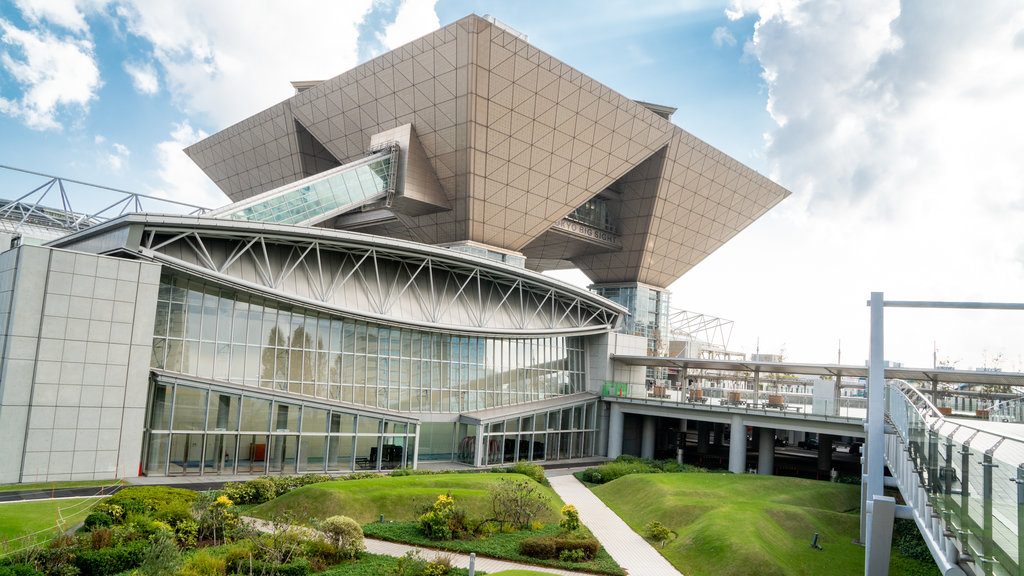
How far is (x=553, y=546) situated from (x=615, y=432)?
104 feet

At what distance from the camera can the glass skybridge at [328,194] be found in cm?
4466

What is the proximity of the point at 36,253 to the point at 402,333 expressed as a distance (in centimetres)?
2054

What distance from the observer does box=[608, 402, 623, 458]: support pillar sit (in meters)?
52.5

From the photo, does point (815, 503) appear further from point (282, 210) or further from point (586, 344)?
point (282, 210)

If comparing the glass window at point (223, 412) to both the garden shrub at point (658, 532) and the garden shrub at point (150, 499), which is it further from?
the garden shrub at point (658, 532)

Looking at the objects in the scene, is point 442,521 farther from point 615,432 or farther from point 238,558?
point 615,432

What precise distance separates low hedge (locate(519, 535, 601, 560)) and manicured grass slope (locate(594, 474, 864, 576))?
3.14 m

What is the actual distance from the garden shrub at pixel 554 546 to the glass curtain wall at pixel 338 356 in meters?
18.3

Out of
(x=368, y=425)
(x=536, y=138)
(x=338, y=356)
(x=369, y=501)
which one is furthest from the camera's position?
(x=536, y=138)

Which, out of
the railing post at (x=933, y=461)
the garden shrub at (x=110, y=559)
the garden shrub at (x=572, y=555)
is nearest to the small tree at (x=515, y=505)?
the garden shrub at (x=572, y=555)

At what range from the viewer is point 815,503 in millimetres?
32219

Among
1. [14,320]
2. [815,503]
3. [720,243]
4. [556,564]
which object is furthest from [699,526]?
[720,243]

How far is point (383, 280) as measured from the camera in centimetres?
4272

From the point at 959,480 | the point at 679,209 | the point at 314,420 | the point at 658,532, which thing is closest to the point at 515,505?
the point at 658,532
